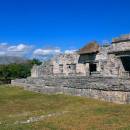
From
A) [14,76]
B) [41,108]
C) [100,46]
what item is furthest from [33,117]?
[14,76]

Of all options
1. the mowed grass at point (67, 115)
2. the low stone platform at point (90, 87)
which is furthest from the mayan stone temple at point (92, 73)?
the mowed grass at point (67, 115)

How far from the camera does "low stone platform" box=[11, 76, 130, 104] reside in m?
17.7

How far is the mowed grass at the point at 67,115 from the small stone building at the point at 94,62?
5663 mm

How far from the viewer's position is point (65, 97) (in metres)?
21.1

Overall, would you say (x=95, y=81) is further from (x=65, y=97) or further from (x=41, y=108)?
(x=41, y=108)

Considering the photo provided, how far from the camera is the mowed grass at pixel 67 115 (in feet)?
39.1

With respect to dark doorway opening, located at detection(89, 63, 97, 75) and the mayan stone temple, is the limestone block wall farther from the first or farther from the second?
dark doorway opening, located at detection(89, 63, 97, 75)

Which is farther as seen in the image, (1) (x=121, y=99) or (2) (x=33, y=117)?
(1) (x=121, y=99)

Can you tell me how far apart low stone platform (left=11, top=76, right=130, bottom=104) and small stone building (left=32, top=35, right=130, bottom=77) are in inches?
132

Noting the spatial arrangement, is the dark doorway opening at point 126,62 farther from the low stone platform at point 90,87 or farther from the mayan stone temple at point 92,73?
the low stone platform at point 90,87

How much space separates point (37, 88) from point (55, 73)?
6578 mm

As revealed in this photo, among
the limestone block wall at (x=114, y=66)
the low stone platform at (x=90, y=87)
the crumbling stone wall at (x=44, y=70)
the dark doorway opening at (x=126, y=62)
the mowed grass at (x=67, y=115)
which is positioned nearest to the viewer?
the mowed grass at (x=67, y=115)

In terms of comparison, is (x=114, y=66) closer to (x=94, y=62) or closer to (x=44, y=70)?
(x=94, y=62)

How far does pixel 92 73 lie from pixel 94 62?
145 centimetres
